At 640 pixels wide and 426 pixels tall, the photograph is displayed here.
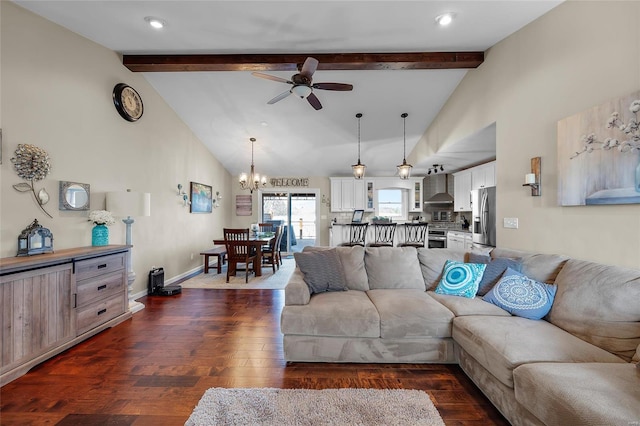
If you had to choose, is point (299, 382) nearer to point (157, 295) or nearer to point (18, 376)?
point (18, 376)

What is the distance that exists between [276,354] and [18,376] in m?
2.02

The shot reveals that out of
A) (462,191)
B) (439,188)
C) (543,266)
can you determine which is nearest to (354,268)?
(543,266)

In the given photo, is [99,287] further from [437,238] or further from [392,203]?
[392,203]

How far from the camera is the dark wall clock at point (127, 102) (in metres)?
3.63

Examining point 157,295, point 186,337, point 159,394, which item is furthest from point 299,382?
point 157,295

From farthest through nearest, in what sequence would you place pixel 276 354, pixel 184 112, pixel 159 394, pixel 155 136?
pixel 184 112
pixel 155 136
pixel 276 354
pixel 159 394

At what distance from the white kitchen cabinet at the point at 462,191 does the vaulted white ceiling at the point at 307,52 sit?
31 centimetres

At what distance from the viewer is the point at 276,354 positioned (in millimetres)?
2463

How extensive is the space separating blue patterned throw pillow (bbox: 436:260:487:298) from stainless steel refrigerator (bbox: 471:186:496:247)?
1.58 meters

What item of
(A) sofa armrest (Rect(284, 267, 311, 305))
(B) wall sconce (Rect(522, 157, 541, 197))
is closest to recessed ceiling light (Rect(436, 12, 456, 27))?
(B) wall sconce (Rect(522, 157, 541, 197))

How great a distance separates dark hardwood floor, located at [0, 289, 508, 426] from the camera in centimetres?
176

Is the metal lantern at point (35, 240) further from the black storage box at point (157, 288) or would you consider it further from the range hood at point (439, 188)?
the range hood at point (439, 188)

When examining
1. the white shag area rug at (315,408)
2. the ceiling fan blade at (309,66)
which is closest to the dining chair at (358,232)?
the ceiling fan blade at (309,66)

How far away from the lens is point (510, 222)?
3258mm
